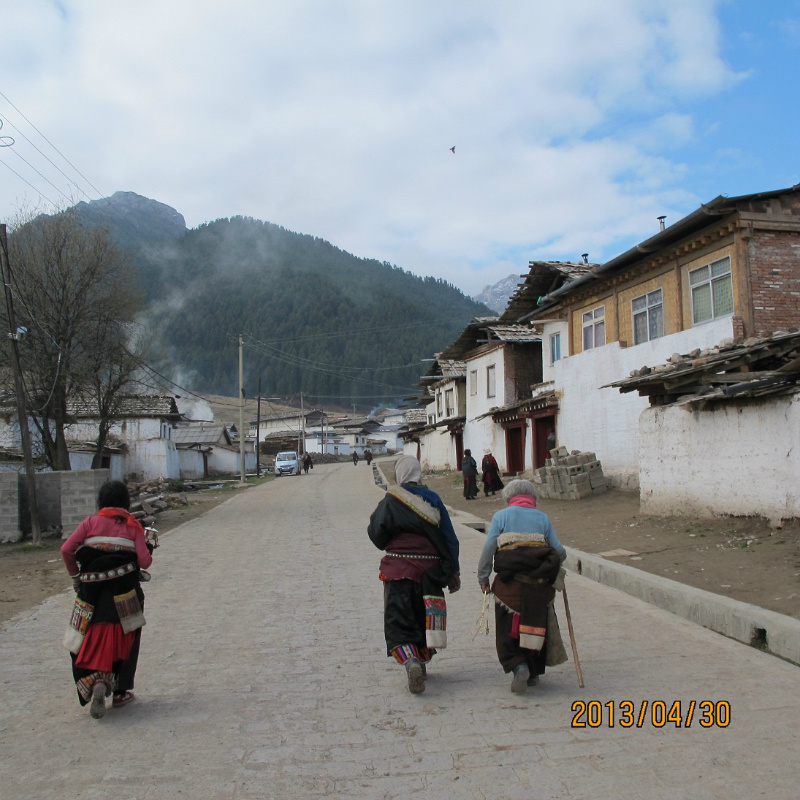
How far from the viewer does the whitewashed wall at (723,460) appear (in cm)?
1012

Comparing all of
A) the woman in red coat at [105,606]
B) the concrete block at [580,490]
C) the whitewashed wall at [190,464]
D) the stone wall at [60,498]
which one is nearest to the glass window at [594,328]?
the concrete block at [580,490]

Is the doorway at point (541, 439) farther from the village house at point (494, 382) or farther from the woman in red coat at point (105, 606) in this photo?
the woman in red coat at point (105, 606)

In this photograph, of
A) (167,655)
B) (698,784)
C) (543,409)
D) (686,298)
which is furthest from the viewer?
(543,409)

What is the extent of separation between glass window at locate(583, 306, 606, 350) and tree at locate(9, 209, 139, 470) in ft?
43.6

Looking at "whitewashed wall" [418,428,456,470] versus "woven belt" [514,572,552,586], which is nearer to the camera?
"woven belt" [514,572,552,586]

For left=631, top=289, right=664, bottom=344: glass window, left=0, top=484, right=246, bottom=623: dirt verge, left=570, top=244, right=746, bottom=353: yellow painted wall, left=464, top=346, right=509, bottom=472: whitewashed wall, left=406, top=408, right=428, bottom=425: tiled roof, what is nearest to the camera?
left=0, top=484, right=246, bottom=623: dirt verge

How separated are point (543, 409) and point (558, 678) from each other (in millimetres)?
20708

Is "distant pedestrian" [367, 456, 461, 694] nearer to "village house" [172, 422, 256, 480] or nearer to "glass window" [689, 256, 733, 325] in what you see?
"glass window" [689, 256, 733, 325]

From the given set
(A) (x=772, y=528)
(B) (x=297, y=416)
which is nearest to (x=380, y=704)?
(A) (x=772, y=528)

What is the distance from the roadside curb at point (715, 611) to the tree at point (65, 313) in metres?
13.3

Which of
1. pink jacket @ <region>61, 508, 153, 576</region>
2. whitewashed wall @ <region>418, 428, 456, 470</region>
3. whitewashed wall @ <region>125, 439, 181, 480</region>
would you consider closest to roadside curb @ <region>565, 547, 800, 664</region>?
pink jacket @ <region>61, 508, 153, 576</region>

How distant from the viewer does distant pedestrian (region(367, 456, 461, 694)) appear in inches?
205

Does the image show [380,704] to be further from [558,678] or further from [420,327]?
[420,327]

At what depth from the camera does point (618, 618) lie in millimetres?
7445
